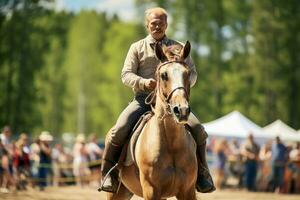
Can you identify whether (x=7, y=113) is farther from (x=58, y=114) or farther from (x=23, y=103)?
(x=58, y=114)

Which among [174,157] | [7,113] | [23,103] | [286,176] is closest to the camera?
[174,157]

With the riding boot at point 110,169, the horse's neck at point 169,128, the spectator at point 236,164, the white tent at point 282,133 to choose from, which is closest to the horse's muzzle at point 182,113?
the horse's neck at point 169,128

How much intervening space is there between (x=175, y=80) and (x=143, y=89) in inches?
41.0

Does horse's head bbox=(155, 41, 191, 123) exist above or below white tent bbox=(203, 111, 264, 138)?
above

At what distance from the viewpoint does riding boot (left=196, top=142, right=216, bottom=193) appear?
1068 centimetres

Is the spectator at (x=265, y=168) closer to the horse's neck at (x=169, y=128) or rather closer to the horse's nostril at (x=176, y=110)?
the horse's neck at (x=169, y=128)

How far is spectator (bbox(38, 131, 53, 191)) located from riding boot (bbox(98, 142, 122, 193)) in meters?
16.9

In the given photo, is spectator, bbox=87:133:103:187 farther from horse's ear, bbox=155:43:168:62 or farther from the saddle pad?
horse's ear, bbox=155:43:168:62

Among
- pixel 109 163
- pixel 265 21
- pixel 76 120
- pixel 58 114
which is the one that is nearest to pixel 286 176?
pixel 109 163

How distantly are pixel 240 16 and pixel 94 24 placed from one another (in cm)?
3185

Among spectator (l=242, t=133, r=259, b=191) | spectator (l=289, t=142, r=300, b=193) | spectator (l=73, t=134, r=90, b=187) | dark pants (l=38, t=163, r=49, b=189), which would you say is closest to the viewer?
dark pants (l=38, t=163, r=49, b=189)

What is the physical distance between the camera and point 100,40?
8688 cm

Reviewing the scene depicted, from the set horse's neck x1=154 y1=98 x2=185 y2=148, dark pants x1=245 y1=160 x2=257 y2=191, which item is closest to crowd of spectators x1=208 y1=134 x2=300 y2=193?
dark pants x1=245 y1=160 x2=257 y2=191

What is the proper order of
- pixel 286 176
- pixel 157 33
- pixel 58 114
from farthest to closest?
1. pixel 58 114
2. pixel 286 176
3. pixel 157 33
